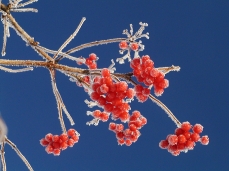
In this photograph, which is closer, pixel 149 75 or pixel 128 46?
pixel 149 75

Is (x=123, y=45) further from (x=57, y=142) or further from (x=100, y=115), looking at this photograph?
(x=57, y=142)

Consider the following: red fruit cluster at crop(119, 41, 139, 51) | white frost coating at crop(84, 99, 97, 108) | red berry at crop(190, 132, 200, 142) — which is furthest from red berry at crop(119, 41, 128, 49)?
red berry at crop(190, 132, 200, 142)

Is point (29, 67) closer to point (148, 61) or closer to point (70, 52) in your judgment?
point (70, 52)

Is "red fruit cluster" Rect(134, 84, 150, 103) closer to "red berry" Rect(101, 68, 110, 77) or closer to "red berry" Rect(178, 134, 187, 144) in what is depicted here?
"red berry" Rect(101, 68, 110, 77)

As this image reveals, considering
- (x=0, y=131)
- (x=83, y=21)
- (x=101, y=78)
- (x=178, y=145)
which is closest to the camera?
(x=101, y=78)

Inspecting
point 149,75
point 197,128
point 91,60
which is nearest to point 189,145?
point 197,128

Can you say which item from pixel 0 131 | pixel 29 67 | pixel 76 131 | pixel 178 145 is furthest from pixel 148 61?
pixel 0 131

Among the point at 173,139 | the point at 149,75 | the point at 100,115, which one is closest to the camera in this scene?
the point at 149,75

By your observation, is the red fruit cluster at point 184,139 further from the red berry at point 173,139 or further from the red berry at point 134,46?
the red berry at point 134,46
